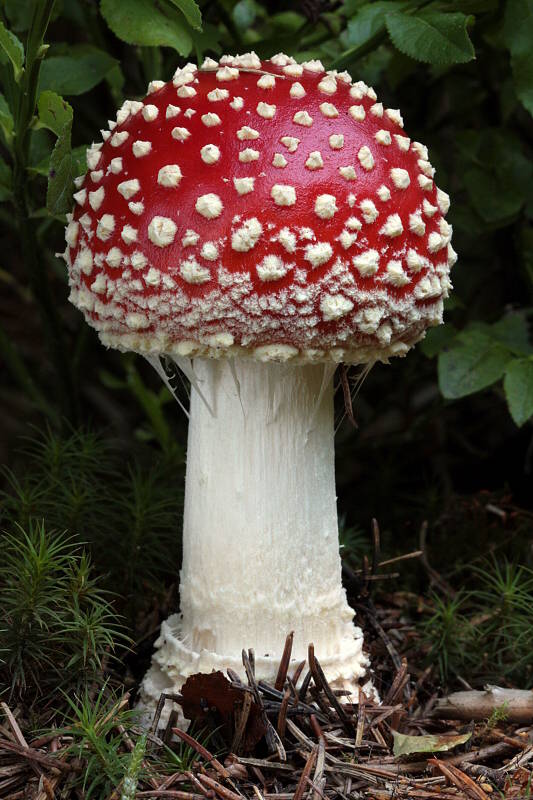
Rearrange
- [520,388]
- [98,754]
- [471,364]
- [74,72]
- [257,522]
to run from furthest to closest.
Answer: [471,364], [520,388], [74,72], [257,522], [98,754]

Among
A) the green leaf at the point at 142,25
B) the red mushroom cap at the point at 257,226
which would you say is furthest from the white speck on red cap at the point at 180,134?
the green leaf at the point at 142,25

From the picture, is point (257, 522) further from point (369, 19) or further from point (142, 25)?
point (369, 19)

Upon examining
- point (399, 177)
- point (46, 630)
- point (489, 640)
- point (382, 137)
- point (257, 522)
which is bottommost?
point (489, 640)

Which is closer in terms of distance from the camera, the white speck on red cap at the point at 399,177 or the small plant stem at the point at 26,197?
the white speck on red cap at the point at 399,177

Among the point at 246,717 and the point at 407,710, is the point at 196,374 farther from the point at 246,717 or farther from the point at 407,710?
the point at 407,710

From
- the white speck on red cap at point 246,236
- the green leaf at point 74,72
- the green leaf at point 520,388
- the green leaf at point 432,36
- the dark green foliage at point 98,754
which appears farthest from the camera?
the green leaf at point 520,388

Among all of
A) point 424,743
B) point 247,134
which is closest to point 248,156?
point 247,134

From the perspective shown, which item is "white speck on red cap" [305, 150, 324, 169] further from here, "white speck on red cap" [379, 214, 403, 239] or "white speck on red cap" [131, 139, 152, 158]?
"white speck on red cap" [131, 139, 152, 158]

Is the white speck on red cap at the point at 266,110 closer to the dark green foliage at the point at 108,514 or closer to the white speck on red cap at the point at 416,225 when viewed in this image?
the white speck on red cap at the point at 416,225
